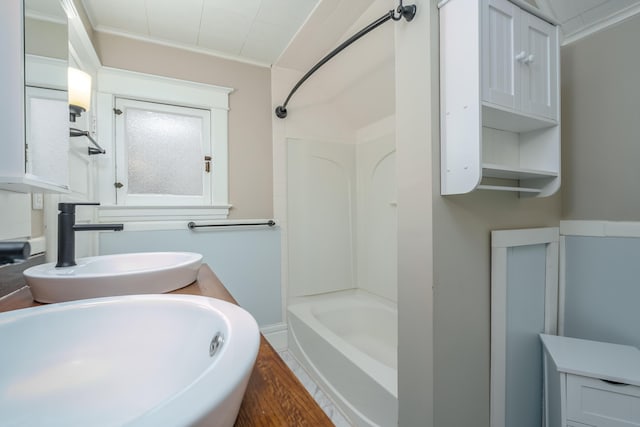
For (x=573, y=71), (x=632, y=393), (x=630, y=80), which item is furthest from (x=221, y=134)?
(x=632, y=393)

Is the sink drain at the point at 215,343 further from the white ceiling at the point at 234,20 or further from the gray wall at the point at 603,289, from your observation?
the white ceiling at the point at 234,20

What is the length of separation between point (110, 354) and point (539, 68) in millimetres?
1695

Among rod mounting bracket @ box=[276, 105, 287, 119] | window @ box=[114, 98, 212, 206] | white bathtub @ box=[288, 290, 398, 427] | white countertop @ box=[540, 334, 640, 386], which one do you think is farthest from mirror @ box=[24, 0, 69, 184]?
white countertop @ box=[540, 334, 640, 386]

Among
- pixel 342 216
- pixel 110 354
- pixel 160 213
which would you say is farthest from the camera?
pixel 342 216

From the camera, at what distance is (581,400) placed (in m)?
1.02

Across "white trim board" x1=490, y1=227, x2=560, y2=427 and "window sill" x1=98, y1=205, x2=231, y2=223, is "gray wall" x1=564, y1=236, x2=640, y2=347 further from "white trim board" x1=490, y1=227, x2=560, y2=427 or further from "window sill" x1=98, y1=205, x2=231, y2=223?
"window sill" x1=98, y1=205, x2=231, y2=223

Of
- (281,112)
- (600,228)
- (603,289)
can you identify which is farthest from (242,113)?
(603,289)

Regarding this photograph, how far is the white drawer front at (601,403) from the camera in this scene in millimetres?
946

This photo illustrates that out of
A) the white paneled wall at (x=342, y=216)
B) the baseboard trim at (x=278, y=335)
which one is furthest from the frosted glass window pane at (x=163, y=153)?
the baseboard trim at (x=278, y=335)

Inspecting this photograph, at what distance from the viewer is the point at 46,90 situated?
94 centimetres

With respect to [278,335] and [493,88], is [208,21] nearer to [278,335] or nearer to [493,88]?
[493,88]

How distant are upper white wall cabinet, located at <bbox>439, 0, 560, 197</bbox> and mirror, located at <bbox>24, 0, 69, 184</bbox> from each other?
1337 millimetres

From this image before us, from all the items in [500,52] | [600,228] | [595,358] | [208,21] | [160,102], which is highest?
[208,21]

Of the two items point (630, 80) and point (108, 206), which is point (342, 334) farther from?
point (630, 80)
